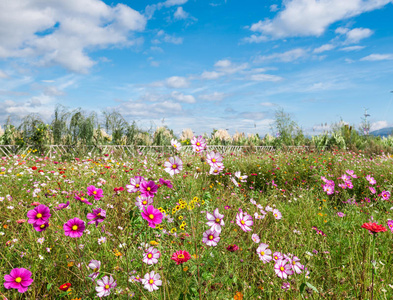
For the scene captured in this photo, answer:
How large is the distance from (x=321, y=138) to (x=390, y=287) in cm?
1374

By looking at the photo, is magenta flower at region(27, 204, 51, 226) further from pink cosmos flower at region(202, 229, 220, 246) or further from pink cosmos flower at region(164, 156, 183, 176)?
pink cosmos flower at region(202, 229, 220, 246)

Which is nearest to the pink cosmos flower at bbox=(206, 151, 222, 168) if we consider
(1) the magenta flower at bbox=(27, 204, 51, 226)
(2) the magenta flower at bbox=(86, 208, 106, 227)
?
(2) the magenta flower at bbox=(86, 208, 106, 227)

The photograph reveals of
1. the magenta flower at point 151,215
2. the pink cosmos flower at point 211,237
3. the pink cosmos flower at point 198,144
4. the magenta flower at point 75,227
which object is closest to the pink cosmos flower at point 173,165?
the pink cosmos flower at point 198,144

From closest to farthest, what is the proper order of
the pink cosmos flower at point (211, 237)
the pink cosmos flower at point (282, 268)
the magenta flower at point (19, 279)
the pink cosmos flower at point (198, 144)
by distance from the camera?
the magenta flower at point (19, 279) < the pink cosmos flower at point (211, 237) < the pink cosmos flower at point (282, 268) < the pink cosmos flower at point (198, 144)

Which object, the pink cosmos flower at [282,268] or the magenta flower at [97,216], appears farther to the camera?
the pink cosmos flower at [282,268]

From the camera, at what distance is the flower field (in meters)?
1.41

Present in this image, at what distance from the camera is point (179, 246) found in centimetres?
212

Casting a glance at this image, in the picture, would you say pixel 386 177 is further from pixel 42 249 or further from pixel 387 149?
pixel 387 149

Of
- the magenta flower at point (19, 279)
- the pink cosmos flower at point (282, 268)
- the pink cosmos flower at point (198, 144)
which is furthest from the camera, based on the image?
the pink cosmos flower at point (198, 144)

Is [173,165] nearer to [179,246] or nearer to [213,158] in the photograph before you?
[213,158]

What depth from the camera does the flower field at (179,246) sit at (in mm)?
1414

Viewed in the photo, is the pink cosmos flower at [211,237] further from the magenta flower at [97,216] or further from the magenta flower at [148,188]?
the magenta flower at [97,216]

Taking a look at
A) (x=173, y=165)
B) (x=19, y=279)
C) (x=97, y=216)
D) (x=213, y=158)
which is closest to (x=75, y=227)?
(x=97, y=216)

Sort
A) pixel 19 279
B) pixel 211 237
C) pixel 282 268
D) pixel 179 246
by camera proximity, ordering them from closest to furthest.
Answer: pixel 19 279 < pixel 211 237 < pixel 282 268 < pixel 179 246
